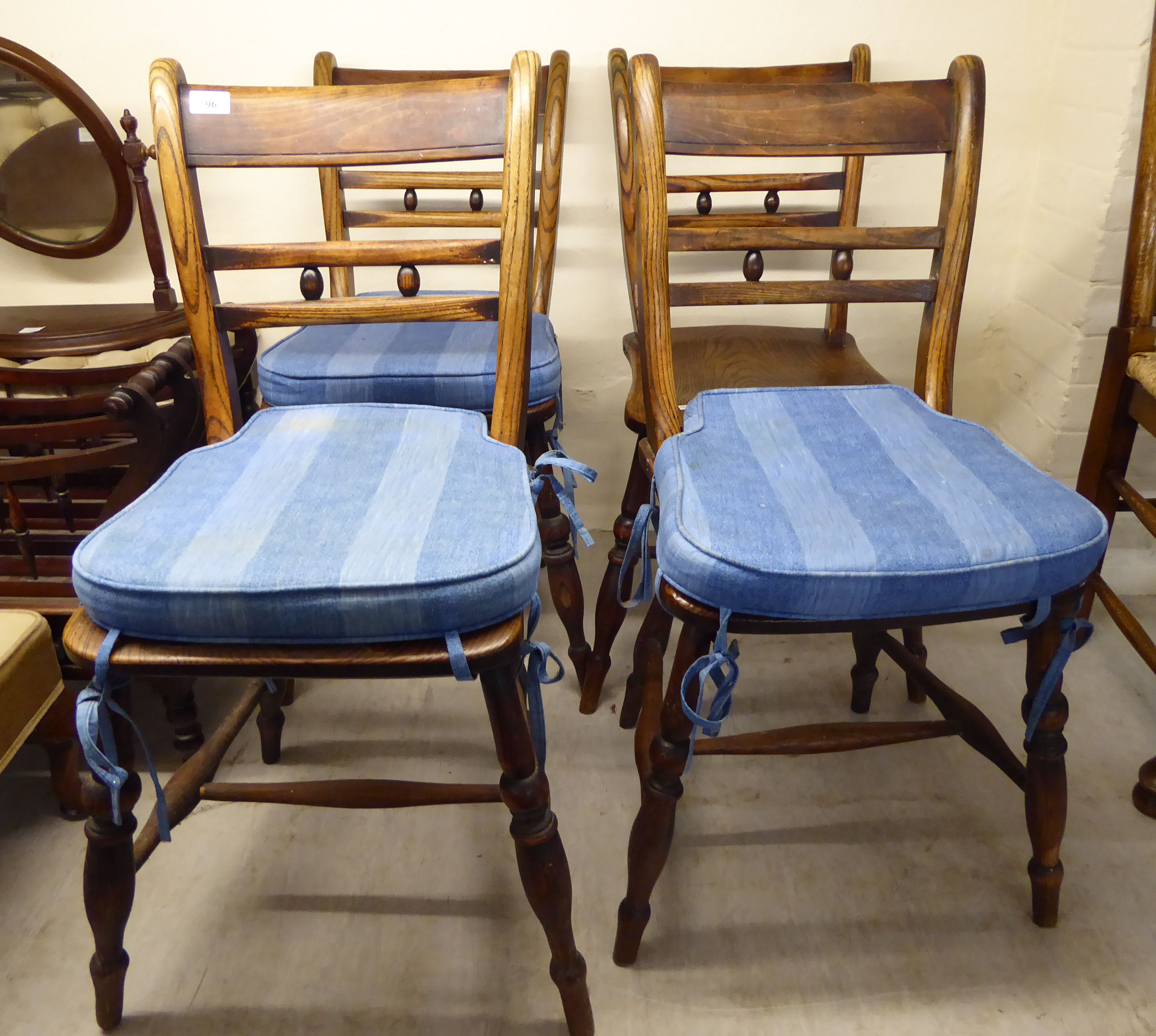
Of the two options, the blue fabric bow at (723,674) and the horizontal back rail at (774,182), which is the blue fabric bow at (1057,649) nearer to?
the blue fabric bow at (723,674)

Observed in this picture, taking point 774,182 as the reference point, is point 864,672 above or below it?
below

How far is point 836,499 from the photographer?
0.83 meters

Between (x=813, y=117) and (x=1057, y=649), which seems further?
(x=813, y=117)

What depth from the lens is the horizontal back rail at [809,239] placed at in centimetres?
106

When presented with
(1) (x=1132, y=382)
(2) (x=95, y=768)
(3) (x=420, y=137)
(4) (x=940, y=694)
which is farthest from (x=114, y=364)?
(1) (x=1132, y=382)

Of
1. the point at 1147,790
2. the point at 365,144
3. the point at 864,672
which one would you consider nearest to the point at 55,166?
the point at 365,144

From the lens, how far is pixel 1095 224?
1416 millimetres

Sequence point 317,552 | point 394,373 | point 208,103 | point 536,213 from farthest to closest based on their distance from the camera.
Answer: point 536,213
point 394,373
point 208,103
point 317,552

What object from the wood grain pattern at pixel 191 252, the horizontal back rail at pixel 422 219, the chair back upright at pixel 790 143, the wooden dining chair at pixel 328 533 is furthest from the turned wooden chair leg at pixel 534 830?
the horizontal back rail at pixel 422 219

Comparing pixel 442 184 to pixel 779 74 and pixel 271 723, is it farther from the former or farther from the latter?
pixel 271 723

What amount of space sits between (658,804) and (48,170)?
1.39 m

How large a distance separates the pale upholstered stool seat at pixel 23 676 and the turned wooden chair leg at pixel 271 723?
26cm

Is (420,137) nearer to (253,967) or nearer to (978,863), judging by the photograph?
(253,967)

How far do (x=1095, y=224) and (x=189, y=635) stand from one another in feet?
4.70
